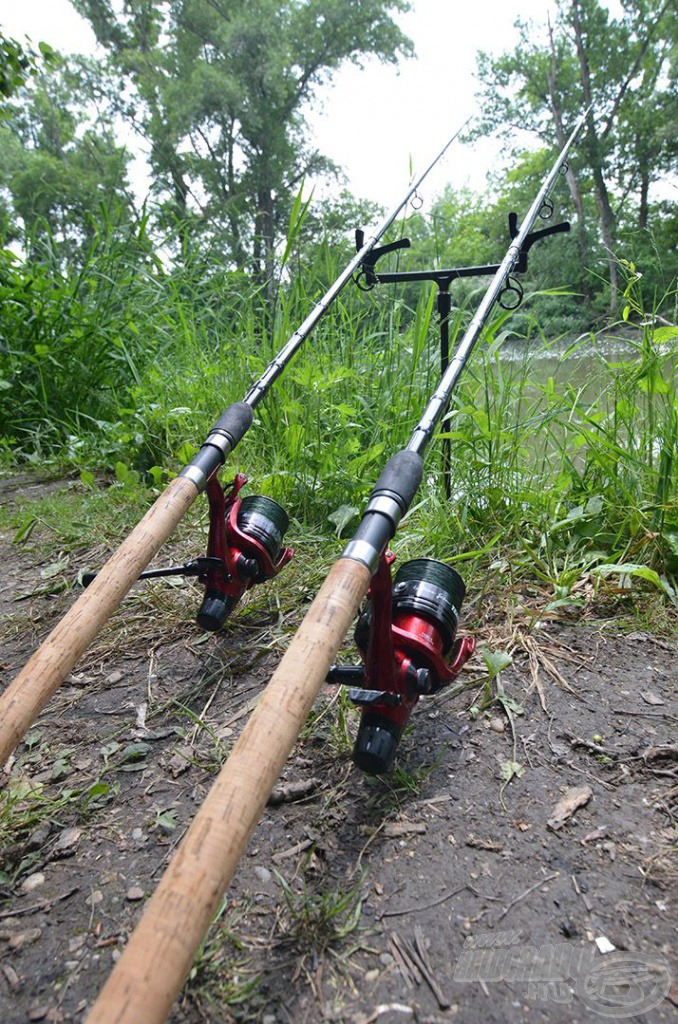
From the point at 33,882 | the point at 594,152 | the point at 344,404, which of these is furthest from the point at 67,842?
the point at 594,152

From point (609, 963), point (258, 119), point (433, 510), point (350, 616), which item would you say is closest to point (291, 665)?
point (350, 616)

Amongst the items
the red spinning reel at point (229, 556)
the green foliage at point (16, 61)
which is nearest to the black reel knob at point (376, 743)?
the red spinning reel at point (229, 556)

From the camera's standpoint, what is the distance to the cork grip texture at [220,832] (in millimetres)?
665

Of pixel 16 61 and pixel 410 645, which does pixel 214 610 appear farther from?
pixel 16 61

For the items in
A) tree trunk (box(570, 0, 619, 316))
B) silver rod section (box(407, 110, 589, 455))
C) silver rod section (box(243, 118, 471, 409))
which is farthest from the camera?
tree trunk (box(570, 0, 619, 316))

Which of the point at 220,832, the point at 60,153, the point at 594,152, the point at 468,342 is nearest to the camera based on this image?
the point at 220,832

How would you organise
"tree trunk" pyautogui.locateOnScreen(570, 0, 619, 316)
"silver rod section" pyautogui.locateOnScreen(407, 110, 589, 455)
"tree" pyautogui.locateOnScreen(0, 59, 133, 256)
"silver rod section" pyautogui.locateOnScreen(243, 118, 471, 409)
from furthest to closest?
"tree" pyautogui.locateOnScreen(0, 59, 133, 256), "tree trunk" pyautogui.locateOnScreen(570, 0, 619, 316), "silver rod section" pyautogui.locateOnScreen(243, 118, 471, 409), "silver rod section" pyautogui.locateOnScreen(407, 110, 589, 455)

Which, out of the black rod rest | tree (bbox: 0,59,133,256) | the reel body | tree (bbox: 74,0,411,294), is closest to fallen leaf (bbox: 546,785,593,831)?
the reel body

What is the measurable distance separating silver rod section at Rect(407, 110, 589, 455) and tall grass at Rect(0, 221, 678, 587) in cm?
40

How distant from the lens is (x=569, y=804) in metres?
1.41

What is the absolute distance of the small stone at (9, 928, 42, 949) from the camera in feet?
3.88

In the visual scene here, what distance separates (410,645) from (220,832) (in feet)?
2.46

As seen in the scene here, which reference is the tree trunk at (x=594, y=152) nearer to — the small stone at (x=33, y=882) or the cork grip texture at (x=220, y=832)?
the cork grip texture at (x=220, y=832)

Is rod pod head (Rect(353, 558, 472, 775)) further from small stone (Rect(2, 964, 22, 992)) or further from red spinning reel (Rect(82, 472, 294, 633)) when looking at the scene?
small stone (Rect(2, 964, 22, 992))
